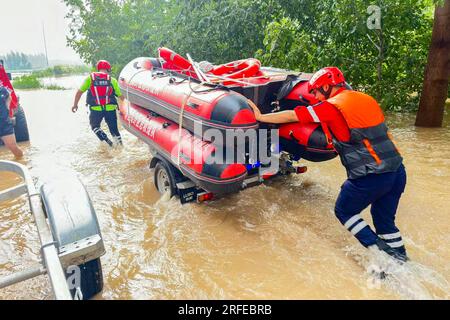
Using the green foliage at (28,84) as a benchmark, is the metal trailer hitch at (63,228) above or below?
above

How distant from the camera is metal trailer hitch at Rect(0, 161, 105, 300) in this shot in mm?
1732

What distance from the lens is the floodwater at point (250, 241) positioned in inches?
101

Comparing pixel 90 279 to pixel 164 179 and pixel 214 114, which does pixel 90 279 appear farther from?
pixel 164 179

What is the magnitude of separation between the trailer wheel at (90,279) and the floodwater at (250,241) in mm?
210

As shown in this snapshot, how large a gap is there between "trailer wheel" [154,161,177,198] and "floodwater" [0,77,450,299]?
0.46 feet

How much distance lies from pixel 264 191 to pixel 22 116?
513 cm

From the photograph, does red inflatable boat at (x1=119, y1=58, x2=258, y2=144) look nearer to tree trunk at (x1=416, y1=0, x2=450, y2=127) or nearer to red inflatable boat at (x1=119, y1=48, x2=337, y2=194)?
red inflatable boat at (x1=119, y1=48, x2=337, y2=194)

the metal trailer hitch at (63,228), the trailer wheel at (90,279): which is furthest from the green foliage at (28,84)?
the trailer wheel at (90,279)

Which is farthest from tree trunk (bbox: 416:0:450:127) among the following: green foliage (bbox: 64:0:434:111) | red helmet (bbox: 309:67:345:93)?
red helmet (bbox: 309:67:345:93)

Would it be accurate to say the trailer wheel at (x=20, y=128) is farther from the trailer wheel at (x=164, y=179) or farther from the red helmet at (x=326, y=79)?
the red helmet at (x=326, y=79)

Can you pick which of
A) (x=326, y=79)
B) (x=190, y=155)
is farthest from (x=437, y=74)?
(x=190, y=155)

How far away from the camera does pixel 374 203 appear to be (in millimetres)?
2742

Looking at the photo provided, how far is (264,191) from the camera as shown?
4250 millimetres

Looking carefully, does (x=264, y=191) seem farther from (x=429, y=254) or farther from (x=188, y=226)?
(x=429, y=254)
